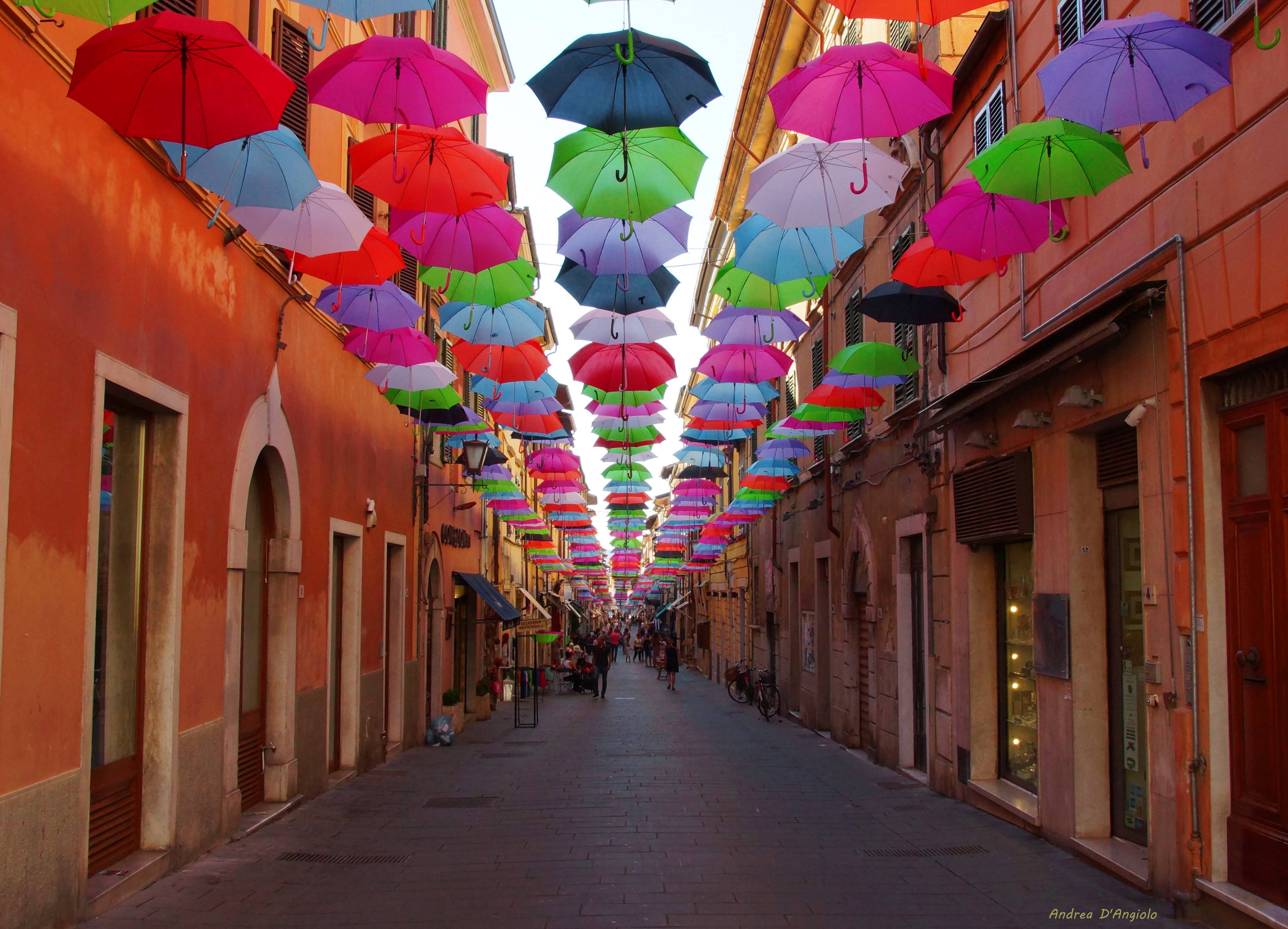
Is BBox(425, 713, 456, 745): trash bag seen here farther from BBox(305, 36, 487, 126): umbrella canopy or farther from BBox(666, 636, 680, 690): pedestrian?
BBox(666, 636, 680, 690): pedestrian

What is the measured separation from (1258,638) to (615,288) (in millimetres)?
6694

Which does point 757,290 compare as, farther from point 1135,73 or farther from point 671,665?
point 671,665

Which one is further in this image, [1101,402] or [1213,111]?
[1101,402]

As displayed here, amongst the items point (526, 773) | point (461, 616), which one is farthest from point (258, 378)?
point (461, 616)

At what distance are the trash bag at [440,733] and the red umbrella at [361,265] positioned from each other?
11694mm

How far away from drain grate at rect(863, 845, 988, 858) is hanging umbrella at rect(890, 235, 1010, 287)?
5.05 metres

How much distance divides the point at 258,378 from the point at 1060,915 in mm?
8405

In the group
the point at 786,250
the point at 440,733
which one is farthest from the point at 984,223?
the point at 440,733

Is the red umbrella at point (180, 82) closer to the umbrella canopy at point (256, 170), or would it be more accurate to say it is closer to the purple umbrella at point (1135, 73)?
the umbrella canopy at point (256, 170)

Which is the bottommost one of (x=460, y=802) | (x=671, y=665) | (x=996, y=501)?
(x=671, y=665)

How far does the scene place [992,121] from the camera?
1124 cm

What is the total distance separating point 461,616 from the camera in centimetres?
2502

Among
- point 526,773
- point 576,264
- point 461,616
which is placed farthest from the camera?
point 461,616

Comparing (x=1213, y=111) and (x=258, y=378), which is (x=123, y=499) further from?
(x=1213, y=111)
